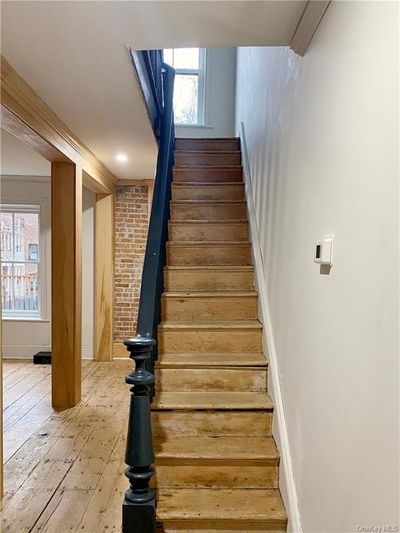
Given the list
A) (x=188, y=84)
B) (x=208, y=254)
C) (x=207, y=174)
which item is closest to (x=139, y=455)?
(x=208, y=254)

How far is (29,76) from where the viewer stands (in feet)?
6.58

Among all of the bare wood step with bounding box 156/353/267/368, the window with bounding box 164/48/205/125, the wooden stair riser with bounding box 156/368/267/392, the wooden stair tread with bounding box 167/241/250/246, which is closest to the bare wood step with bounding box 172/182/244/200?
the wooden stair tread with bounding box 167/241/250/246

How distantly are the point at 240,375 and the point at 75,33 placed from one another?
1964mm

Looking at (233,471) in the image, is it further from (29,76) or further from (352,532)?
(29,76)

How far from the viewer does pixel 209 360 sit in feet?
7.16

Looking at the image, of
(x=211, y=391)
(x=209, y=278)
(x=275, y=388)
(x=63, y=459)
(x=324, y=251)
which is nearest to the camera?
(x=324, y=251)

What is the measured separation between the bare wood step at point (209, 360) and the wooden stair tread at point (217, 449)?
395 millimetres

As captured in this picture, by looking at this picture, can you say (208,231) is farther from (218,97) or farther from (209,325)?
(218,97)

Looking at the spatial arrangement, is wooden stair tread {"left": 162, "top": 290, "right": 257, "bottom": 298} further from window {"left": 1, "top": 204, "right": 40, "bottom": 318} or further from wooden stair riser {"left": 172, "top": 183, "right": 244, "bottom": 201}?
window {"left": 1, "top": 204, "right": 40, "bottom": 318}

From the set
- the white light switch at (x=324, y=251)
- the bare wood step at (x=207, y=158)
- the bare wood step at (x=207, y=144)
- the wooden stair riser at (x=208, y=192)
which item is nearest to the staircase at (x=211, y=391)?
the wooden stair riser at (x=208, y=192)

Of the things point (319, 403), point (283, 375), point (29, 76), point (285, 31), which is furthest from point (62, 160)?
point (319, 403)

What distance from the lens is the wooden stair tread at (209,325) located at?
2.29 m

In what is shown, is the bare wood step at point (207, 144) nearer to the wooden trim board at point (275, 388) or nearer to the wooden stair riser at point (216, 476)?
the wooden trim board at point (275, 388)

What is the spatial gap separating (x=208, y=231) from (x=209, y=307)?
0.81m
